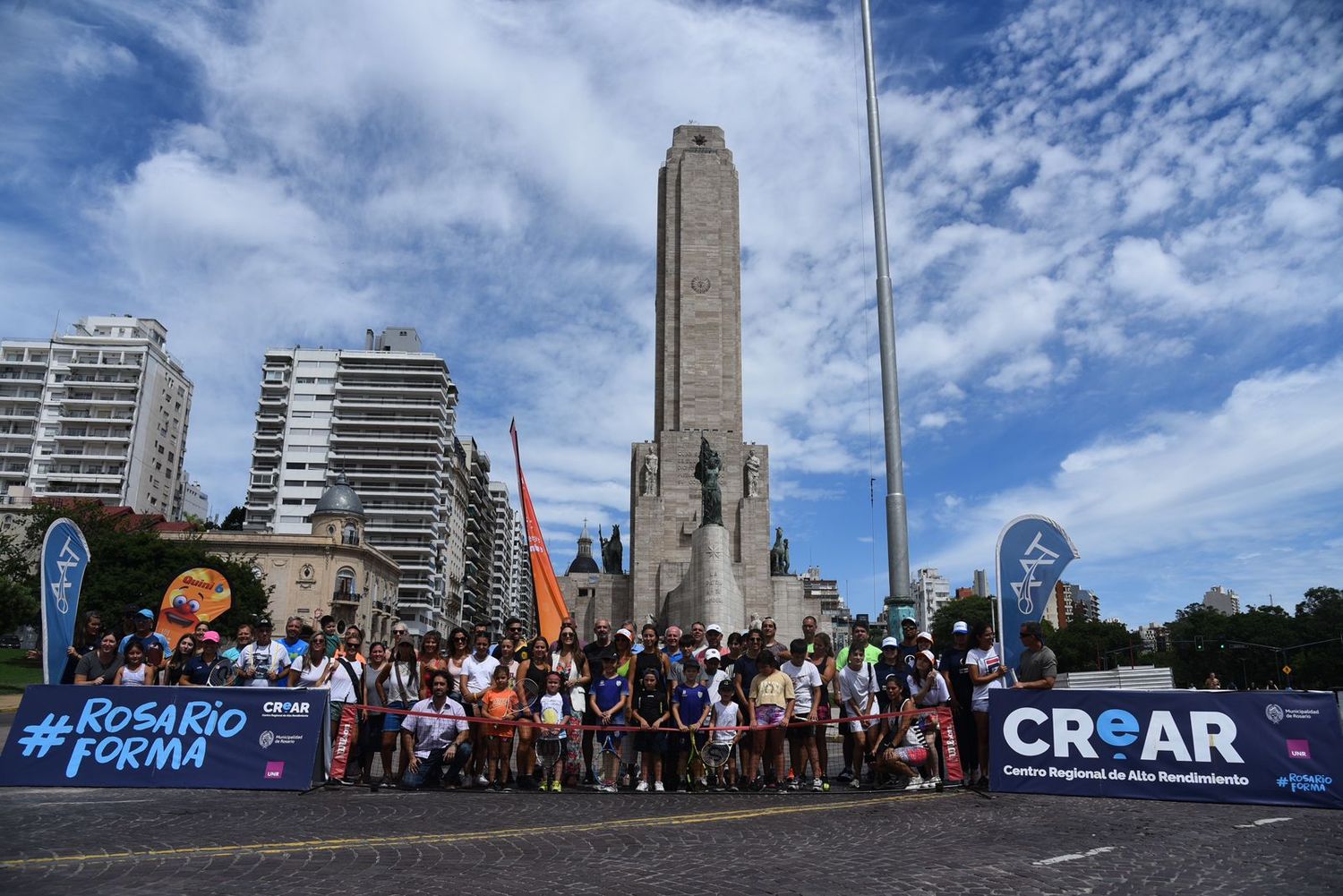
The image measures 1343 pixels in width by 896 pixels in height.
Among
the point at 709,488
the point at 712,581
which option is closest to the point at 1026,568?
the point at 712,581

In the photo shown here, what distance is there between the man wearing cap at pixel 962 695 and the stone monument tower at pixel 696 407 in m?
28.9

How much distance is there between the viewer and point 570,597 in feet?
150

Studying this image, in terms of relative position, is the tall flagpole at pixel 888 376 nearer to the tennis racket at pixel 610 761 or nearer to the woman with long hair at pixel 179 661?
the tennis racket at pixel 610 761

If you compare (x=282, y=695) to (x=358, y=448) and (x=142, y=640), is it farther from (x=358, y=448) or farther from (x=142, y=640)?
(x=358, y=448)

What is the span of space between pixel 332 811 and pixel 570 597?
3770 cm

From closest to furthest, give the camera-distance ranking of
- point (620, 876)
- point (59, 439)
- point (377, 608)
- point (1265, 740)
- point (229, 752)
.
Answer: point (620, 876), point (1265, 740), point (229, 752), point (377, 608), point (59, 439)

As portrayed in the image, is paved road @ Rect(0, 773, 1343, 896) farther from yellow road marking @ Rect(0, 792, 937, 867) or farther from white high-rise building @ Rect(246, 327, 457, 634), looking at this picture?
white high-rise building @ Rect(246, 327, 457, 634)

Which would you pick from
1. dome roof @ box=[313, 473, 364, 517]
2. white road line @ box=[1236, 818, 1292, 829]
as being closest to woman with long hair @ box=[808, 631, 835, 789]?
white road line @ box=[1236, 818, 1292, 829]

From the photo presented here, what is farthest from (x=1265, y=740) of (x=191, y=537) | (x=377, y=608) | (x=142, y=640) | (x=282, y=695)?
(x=377, y=608)

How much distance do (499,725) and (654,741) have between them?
1.66 m

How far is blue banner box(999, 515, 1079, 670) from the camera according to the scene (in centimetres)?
1212

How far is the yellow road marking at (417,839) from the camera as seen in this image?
6.23 m

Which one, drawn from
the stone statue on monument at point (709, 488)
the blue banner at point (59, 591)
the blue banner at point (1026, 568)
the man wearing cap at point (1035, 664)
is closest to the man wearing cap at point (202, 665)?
the blue banner at point (59, 591)

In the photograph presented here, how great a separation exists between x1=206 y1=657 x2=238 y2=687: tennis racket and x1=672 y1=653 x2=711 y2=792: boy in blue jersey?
197 inches
